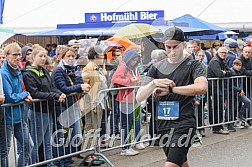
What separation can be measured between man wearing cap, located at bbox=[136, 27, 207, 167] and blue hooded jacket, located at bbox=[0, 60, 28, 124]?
1.86 m

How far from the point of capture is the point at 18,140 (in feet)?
Answer: 20.3

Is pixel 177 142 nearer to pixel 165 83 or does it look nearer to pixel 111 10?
pixel 165 83

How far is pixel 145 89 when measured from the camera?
4.76 metres

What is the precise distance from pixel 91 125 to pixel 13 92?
1.66m

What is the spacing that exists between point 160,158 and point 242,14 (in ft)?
53.9

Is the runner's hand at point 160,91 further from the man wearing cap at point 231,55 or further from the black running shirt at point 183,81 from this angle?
the man wearing cap at point 231,55

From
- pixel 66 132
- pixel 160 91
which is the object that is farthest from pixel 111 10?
pixel 160 91

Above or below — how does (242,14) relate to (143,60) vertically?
above

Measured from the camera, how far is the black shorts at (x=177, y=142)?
4591mm

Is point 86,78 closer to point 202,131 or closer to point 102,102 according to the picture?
point 102,102

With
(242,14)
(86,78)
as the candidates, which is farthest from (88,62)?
(242,14)

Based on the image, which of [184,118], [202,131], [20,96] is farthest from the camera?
[202,131]

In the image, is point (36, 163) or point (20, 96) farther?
point (36, 163)

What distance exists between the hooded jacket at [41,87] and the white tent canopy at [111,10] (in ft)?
55.1
